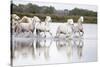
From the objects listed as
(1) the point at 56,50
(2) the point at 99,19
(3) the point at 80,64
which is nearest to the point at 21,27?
(1) the point at 56,50

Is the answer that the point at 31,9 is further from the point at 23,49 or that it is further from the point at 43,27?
the point at 23,49

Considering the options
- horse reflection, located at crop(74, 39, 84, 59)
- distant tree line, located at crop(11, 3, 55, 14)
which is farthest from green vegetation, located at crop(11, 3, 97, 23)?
horse reflection, located at crop(74, 39, 84, 59)

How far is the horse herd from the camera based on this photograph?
87.0 inches

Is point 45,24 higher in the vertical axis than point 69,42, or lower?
higher

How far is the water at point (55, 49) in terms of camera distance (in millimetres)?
2227

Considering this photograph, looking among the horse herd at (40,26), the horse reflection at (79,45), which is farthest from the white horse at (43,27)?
the horse reflection at (79,45)

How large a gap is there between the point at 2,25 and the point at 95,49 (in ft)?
4.10

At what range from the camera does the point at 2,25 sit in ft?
7.07

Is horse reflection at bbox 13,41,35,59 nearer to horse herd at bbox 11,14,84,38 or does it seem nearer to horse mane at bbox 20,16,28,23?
horse herd at bbox 11,14,84,38

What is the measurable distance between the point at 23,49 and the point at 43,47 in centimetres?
24

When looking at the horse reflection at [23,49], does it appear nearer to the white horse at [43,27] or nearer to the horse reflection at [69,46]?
the white horse at [43,27]

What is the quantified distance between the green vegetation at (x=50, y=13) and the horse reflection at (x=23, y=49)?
0.33 metres

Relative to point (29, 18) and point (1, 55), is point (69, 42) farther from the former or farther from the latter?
point (1, 55)

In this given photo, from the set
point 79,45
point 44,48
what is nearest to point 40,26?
point 44,48
